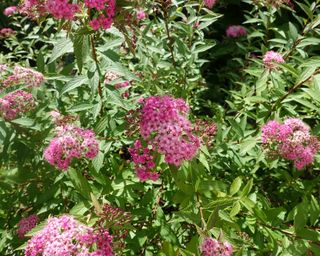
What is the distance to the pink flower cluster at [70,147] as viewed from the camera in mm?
1976

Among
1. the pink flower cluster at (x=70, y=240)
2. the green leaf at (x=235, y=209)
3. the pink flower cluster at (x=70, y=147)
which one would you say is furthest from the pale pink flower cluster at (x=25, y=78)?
the green leaf at (x=235, y=209)

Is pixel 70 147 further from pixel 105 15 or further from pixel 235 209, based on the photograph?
pixel 235 209

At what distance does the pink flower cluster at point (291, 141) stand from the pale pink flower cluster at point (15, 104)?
1377 millimetres

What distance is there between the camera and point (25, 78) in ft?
7.41

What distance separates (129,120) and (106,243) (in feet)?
2.16

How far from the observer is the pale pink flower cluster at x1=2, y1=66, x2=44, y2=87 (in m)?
2.25

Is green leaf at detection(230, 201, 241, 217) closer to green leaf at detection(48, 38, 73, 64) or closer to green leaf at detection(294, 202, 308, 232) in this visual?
green leaf at detection(294, 202, 308, 232)

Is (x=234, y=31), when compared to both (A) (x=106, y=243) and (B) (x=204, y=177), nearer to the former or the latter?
(B) (x=204, y=177)

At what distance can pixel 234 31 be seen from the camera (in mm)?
4543

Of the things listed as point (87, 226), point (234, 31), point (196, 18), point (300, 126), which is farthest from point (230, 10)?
point (87, 226)

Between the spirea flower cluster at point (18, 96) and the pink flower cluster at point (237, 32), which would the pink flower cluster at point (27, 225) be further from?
the pink flower cluster at point (237, 32)

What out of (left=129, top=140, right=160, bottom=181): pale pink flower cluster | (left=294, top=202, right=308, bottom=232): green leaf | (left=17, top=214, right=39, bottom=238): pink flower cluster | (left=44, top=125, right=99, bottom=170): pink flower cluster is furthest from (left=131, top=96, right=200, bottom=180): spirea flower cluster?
(left=17, top=214, right=39, bottom=238): pink flower cluster

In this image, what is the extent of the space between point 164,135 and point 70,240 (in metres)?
0.62

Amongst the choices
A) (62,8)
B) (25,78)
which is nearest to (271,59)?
(62,8)
